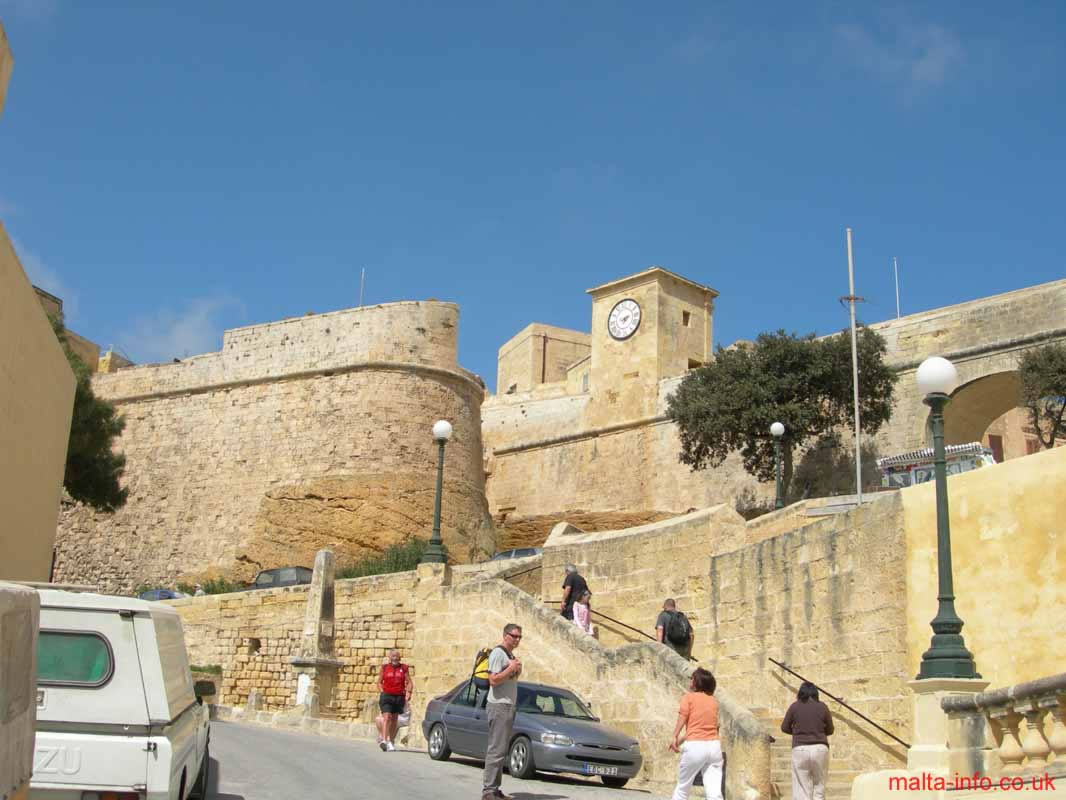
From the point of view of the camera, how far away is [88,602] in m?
6.35

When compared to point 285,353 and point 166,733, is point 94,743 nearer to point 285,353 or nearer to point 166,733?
point 166,733

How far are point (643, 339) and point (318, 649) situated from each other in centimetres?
2252

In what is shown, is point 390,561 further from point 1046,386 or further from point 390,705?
point 1046,386

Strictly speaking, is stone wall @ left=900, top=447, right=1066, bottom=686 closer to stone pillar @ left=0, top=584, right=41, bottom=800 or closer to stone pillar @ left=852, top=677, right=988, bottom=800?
stone pillar @ left=852, top=677, right=988, bottom=800

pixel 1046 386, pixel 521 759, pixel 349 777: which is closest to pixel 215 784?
pixel 349 777

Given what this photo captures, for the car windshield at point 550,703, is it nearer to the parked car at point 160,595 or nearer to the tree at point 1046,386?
the parked car at point 160,595

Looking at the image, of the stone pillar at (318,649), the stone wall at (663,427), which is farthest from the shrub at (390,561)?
the stone wall at (663,427)

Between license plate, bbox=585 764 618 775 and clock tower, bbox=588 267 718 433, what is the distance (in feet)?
90.6

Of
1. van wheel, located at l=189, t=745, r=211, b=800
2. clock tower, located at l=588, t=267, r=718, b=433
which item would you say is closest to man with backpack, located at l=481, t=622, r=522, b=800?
van wheel, located at l=189, t=745, r=211, b=800

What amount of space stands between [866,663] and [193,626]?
14.7m

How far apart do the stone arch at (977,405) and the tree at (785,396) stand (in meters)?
1.74

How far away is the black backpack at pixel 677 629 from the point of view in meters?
14.4

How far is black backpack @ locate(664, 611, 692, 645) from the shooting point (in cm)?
1440

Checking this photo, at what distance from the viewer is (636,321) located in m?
40.2
